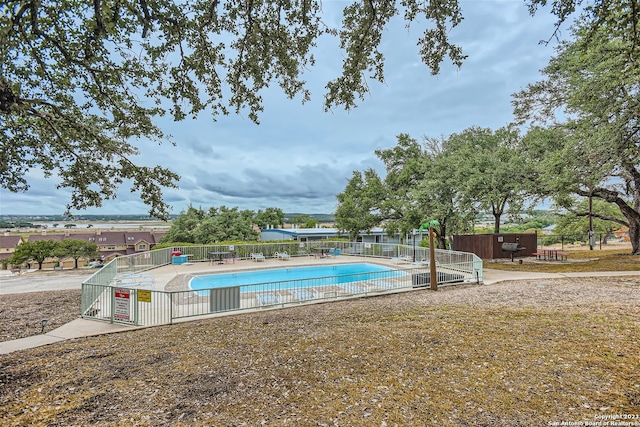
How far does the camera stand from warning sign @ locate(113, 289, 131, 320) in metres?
8.38

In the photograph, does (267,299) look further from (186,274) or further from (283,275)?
(283,275)

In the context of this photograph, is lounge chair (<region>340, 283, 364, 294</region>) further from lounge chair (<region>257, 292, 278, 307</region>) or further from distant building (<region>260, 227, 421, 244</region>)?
distant building (<region>260, 227, 421, 244</region>)

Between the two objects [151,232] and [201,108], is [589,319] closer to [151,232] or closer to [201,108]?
[201,108]

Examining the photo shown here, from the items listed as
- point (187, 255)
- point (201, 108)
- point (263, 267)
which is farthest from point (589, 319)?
point (187, 255)

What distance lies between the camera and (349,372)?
4.52m

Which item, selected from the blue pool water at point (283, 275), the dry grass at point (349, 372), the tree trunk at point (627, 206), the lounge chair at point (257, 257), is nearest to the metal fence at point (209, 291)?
the dry grass at point (349, 372)

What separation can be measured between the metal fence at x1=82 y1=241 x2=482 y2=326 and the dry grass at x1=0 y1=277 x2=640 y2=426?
1.23 m

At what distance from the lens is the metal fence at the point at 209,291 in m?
8.53

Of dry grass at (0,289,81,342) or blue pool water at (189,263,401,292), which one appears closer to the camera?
dry grass at (0,289,81,342)

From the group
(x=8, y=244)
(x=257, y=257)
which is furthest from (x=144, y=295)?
(x=8, y=244)

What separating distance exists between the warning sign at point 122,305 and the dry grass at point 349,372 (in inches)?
41.7

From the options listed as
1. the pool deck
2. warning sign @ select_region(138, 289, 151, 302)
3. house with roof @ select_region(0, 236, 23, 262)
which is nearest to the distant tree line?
the pool deck

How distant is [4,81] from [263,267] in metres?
15.0

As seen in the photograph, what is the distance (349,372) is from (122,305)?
7180 mm
